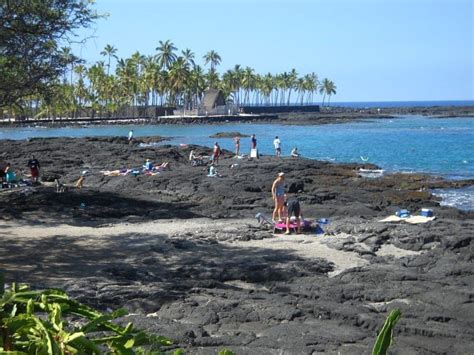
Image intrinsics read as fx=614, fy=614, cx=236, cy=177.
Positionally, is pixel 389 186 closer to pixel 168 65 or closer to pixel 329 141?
pixel 329 141

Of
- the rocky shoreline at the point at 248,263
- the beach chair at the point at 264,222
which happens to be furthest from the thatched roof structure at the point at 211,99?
the beach chair at the point at 264,222

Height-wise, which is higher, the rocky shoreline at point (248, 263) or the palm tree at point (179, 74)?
the palm tree at point (179, 74)

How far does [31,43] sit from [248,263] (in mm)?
6525

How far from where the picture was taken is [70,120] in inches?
4198

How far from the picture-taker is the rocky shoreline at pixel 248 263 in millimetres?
8828

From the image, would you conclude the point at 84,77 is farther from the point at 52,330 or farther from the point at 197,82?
the point at 52,330

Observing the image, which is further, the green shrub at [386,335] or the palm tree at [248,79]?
the palm tree at [248,79]

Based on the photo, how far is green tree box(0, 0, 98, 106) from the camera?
40.1 ft

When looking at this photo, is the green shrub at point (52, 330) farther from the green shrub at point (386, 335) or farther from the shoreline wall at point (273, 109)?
the shoreline wall at point (273, 109)

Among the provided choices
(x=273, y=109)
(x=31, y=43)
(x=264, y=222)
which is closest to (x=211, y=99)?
(x=273, y=109)

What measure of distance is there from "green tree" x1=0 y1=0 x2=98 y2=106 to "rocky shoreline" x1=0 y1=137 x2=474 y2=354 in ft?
12.1

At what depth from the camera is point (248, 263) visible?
524 inches

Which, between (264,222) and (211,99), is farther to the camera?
(211,99)

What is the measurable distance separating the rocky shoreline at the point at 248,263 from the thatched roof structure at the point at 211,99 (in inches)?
3579
